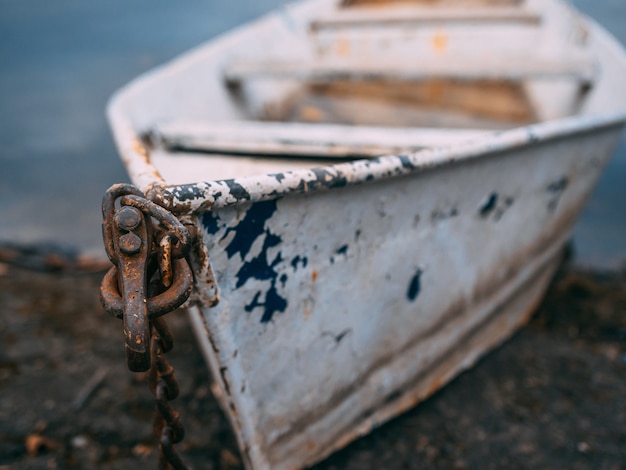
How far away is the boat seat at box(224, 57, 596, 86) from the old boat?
11mm

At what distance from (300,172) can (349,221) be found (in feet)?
0.91

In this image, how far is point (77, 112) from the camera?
8.52m

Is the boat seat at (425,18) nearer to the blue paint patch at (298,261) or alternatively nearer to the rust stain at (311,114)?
the rust stain at (311,114)

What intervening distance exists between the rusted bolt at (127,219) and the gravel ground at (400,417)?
4.53ft

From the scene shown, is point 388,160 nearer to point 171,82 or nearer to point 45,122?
point 171,82

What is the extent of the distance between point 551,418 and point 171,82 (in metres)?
2.53

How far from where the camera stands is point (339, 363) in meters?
1.53

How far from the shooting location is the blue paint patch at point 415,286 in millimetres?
1636

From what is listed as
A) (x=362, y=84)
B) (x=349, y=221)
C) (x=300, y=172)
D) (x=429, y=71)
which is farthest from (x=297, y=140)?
(x=362, y=84)

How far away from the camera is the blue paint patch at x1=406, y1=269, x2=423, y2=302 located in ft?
5.37

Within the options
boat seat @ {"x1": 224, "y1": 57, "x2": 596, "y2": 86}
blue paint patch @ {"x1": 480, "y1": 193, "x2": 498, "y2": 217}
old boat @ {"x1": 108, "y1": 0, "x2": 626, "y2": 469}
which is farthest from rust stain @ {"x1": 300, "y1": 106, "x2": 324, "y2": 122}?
blue paint patch @ {"x1": 480, "y1": 193, "x2": 498, "y2": 217}

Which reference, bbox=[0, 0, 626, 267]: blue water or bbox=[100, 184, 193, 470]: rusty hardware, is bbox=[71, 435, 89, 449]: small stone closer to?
bbox=[100, 184, 193, 470]: rusty hardware

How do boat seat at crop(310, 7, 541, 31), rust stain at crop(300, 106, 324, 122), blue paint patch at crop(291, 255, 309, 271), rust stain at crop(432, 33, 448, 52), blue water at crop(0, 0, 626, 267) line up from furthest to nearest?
blue water at crop(0, 0, 626, 267)
rust stain at crop(432, 33, 448, 52)
boat seat at crop(310, 7, 541, 31)
rust stain at crop(300, 106, 324, 122)
blue paint patch at crop(291, 255, 309, 271)

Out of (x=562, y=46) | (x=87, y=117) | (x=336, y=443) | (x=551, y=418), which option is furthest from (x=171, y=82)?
(x=87, y=117)
